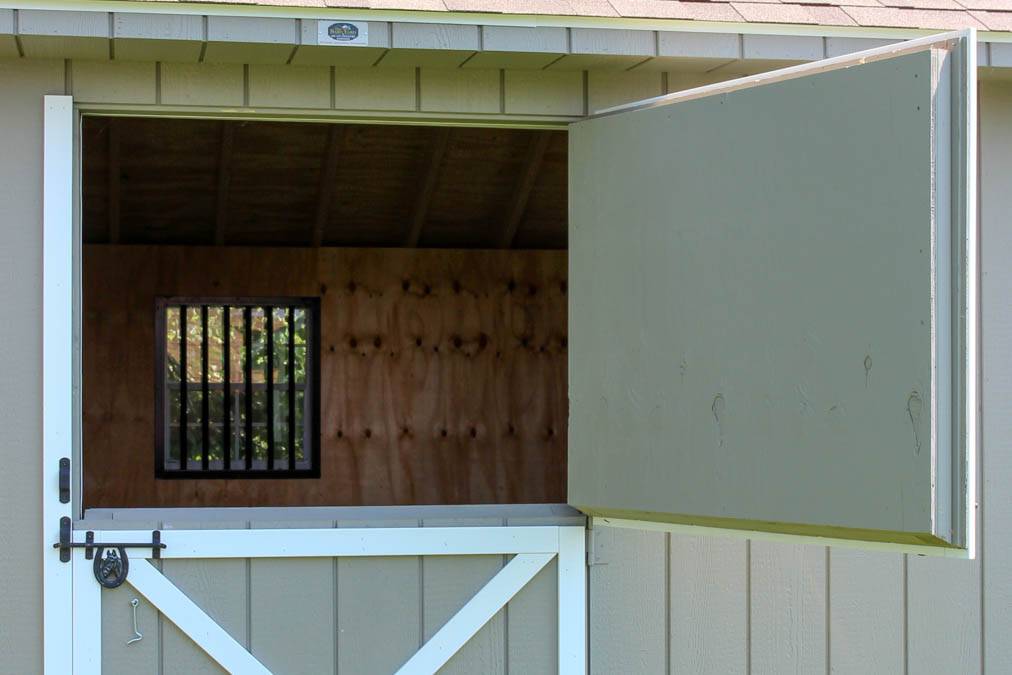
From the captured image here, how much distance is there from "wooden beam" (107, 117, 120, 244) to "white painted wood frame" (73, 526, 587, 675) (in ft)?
8.26

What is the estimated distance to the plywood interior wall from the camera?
623 cm

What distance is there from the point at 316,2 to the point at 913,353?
1.65 metres

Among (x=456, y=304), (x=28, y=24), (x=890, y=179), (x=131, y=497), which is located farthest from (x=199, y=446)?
(x=890, y=179)

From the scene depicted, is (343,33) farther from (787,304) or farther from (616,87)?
(787,304)

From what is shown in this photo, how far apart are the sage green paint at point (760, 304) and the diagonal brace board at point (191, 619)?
99 cm

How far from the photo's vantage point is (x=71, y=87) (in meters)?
3.16

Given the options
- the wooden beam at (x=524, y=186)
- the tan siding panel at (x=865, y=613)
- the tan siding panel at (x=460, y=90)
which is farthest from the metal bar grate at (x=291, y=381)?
the tan siding panel at (x=865, y=613)

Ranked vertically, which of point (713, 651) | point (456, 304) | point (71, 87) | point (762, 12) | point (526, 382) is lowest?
point (713, 651)

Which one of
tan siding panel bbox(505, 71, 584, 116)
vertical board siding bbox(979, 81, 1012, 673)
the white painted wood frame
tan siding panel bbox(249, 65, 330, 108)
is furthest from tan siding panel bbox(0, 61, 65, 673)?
vertical board siding bbox(979, 81, 1012, 673)

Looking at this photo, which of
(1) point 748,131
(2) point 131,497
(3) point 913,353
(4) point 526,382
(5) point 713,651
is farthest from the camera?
(4) point 526,382

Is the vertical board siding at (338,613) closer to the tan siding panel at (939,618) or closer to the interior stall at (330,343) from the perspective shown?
the tan siding panel at (939,618)

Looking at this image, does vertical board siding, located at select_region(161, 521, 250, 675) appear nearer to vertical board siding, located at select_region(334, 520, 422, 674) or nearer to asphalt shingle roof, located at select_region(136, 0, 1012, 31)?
vertical board siding, located at select_region(334, 520, 422, 674)

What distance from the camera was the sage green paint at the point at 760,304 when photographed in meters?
2.57

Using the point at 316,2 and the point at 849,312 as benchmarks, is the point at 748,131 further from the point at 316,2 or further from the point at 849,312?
the point at 316,2
